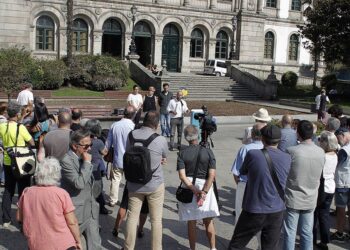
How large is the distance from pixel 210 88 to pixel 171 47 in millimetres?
9354

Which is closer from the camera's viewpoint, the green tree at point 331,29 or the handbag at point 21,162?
the handbag at point 21,162

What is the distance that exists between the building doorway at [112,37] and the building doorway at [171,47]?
400 cm

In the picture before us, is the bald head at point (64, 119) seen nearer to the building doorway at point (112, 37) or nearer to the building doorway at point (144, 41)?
the building doorway at point (112, 37)

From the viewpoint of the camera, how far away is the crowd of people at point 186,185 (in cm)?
477

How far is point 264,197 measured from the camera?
5746 mm

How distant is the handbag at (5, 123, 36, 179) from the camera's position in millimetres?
7613

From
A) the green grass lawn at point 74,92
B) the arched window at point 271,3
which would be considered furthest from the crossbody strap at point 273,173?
the arched window at point 271,3

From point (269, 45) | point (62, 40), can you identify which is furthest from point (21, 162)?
point (269, 45)

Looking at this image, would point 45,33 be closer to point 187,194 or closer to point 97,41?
point 97,41

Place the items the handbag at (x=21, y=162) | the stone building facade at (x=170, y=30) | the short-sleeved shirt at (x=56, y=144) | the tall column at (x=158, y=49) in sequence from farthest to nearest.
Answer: the tall column at (x=158, y=49) < the stone building facade at (x=170, y=30) < the handbag at (x=21, y=162) < the short-sleeved shirt at (x=56, y=144)

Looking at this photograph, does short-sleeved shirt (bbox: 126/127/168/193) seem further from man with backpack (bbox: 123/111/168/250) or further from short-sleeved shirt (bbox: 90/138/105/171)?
short-sleeved shirt (bbox: 90/138/105/171)

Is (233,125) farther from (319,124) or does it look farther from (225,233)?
(225,233)

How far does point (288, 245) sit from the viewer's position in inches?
249

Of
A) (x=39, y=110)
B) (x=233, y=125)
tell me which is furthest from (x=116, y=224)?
(x=233, y=125)
